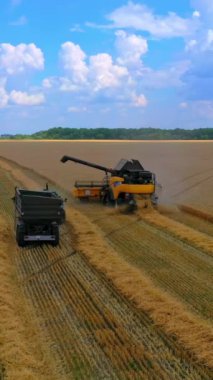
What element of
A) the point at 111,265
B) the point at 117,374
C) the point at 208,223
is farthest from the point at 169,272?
the point at 208,223

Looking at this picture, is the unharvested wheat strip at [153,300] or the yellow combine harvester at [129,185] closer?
the unharvested wheat strip at [153,300]

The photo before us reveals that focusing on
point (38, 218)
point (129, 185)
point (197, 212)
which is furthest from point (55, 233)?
point (197, 212)

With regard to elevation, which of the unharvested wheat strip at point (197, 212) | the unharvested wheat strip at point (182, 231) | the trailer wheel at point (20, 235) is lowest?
the unharvested wheat strip at point (197, 212)

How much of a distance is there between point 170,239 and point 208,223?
4802 mm

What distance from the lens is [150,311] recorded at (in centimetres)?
1104

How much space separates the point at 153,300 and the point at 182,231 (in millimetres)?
9014

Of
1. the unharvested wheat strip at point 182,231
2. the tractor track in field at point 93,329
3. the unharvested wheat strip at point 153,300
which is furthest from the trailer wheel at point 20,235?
the unharvested wheat strip at point 182,231

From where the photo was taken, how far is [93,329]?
10.1m

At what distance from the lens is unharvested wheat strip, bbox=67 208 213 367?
9.47 meters

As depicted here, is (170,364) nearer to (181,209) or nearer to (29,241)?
(29,241)

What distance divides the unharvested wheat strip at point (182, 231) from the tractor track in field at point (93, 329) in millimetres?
3361

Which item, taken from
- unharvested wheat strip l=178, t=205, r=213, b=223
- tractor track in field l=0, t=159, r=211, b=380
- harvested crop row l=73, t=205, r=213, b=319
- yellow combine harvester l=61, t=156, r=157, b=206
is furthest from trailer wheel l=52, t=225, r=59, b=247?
unharvested wheat strip l=178, t=205, r=213, b=223

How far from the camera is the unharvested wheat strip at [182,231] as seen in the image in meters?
18.0

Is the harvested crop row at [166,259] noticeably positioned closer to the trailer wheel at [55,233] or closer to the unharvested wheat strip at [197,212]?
the trailer wheel at [55,233]
